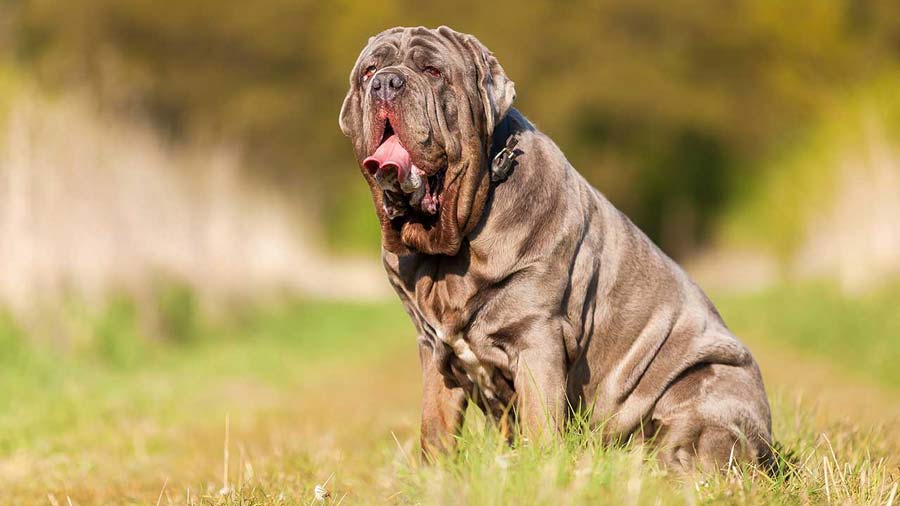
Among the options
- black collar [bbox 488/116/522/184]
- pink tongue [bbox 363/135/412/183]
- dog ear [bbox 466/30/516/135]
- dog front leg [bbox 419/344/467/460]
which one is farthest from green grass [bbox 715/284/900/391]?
pink tongue [bbox 363/135/412/183]

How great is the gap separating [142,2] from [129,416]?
14394 millimetres

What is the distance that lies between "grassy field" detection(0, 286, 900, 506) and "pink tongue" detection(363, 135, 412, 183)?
3.19ft

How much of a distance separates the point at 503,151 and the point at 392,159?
0.44m

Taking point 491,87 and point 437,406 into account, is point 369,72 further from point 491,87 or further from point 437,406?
point 437,406

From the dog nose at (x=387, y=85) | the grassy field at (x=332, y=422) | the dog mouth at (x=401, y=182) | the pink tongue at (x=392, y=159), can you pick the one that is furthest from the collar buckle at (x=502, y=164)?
the grassy field at (x=332, y=422)

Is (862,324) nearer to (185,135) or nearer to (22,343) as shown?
(22,343)

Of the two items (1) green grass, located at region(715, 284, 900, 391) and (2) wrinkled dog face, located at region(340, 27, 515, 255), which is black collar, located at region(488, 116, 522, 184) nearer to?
(2) wrinkled dog face, located at region(340, 27, 515, 255)

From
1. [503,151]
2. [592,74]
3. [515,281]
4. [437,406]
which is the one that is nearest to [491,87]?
[503,151]

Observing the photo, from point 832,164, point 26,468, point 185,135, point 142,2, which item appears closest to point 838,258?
point 832,164

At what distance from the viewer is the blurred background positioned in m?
11.0

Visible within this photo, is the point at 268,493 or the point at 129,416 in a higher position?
the point at 268,493

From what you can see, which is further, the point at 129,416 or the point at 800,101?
the point at 800,101

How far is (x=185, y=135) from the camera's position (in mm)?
20625

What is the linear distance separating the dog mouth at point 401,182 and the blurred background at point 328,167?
3551mm
